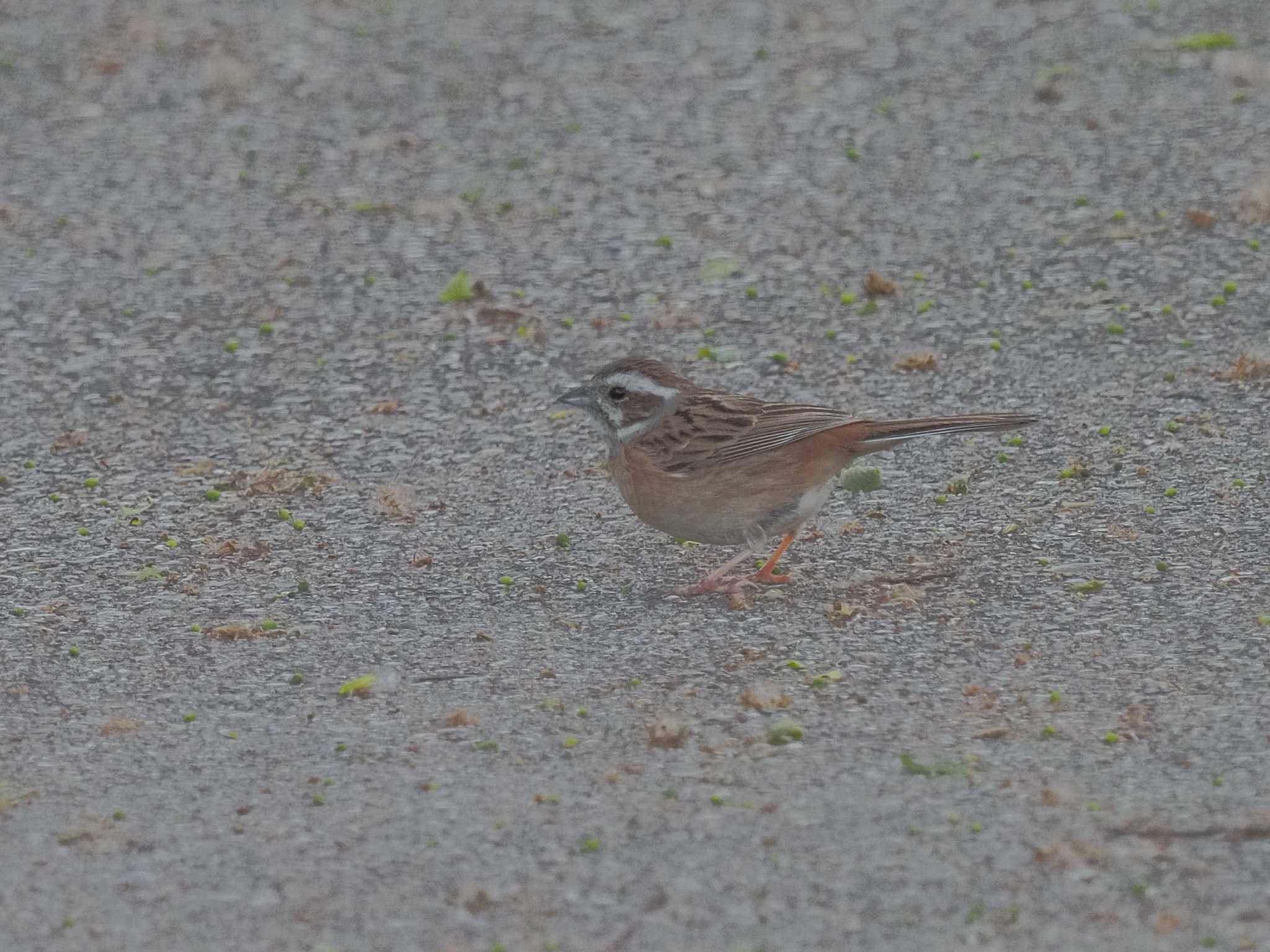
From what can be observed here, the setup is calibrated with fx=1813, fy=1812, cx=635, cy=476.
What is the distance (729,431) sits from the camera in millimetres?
6668

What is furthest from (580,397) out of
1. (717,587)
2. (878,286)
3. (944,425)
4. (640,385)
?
(878,286)

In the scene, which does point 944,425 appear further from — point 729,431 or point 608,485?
point 608,485

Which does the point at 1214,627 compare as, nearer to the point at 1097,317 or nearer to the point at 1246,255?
the point at 1097,317

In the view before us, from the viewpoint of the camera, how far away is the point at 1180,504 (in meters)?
7.02

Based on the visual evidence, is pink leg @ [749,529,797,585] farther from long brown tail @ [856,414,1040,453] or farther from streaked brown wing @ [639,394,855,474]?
long brown tail @ [856,414,1040,453]

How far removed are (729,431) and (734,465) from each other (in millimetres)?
145

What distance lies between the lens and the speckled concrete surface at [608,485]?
472 centimetres

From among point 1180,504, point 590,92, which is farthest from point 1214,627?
point 590,92

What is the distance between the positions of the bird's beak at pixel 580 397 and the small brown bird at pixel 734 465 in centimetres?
26

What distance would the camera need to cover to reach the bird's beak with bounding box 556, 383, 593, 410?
705 cm

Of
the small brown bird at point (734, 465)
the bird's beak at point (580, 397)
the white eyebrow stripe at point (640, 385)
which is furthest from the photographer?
the bird's beak at point (580, 397)

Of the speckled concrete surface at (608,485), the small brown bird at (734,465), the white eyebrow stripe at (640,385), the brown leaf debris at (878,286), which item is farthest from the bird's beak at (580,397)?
the brown leaf debris at (878,286)

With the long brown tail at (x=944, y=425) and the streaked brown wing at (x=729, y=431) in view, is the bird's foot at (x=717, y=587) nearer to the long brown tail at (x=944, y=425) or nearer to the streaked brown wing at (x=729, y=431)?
the streaked brown wing at (x=729, y=431)

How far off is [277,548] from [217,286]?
2845 mm
